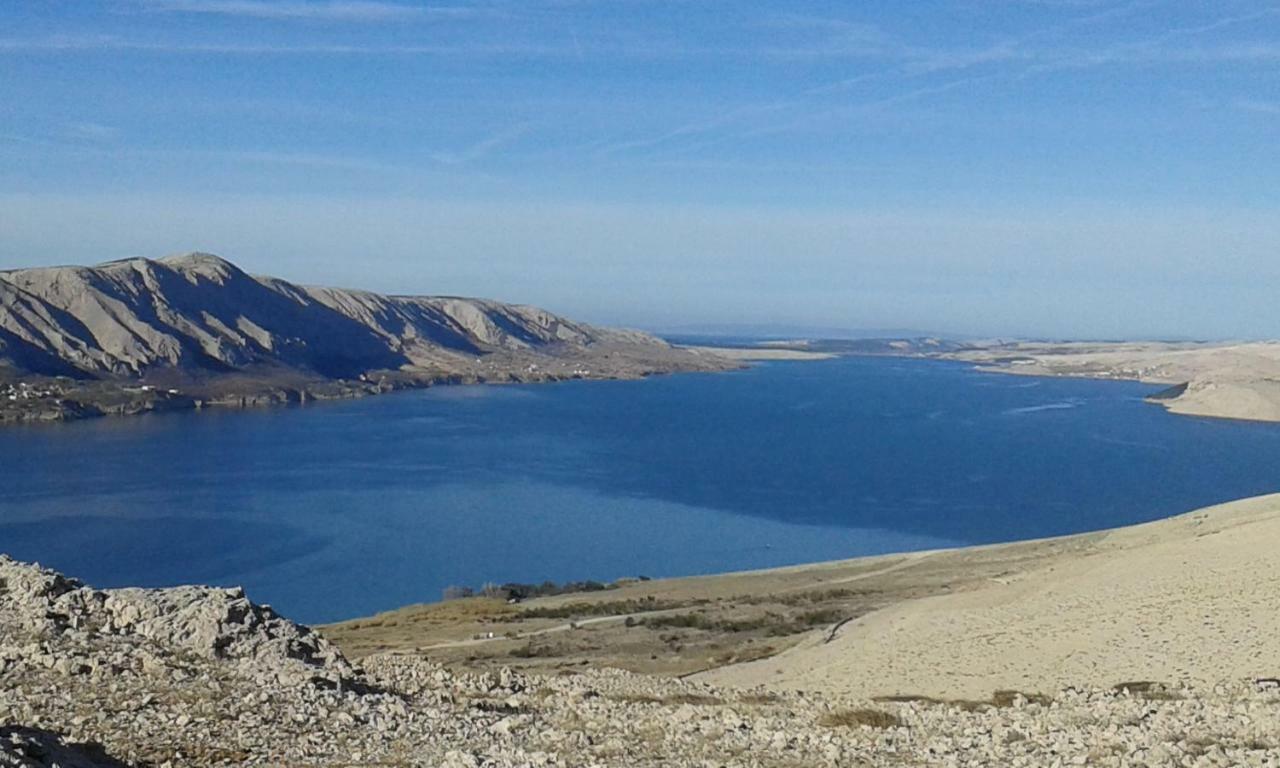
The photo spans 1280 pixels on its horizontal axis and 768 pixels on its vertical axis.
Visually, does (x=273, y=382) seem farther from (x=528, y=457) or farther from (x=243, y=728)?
(x=243, y=728)

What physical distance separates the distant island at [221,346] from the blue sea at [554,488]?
9.08 metres

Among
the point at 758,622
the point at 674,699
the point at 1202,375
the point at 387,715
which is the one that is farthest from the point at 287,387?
the point at 387,715

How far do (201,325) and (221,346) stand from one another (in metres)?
6.78

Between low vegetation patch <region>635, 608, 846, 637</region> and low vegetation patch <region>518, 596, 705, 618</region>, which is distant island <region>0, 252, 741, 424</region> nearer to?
low vegetation patch <region>518, 596, 705, 618</region>

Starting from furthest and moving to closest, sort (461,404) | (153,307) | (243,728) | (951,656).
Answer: (153,307) → (461,404) → (951,656) → (243,728)

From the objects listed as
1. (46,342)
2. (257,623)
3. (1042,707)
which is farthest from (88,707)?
(46,342)

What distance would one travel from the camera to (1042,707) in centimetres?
1061

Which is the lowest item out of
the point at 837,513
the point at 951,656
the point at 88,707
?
the point at 837,513

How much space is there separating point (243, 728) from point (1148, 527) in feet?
101

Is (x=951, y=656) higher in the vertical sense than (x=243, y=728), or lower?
lower

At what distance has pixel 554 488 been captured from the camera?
6047cm

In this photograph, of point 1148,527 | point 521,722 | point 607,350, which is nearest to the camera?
point 521,722

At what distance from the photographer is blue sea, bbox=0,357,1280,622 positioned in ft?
142

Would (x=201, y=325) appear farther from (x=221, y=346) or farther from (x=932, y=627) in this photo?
A: (x=932, y=627)
